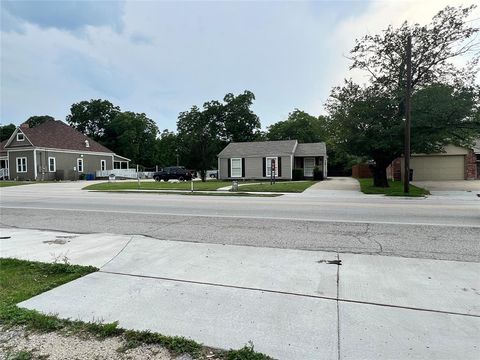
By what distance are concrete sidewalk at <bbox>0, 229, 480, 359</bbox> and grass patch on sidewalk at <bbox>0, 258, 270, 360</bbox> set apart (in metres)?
0.14

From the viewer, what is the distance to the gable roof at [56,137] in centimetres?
3977

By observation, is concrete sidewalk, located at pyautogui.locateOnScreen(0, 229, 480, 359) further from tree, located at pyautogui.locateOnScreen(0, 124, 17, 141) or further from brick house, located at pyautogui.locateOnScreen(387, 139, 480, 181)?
tree, located at pyautogui.locateOnScreen(0, 124, 17, 141)

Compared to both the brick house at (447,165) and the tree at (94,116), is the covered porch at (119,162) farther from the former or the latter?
the brick house at (447,165)

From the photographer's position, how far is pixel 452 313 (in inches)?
140

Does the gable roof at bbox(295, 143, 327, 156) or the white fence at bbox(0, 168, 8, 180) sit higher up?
the gable roof at bbox(295, 143, 327, 156)

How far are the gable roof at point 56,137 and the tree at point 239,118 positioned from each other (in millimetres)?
24180

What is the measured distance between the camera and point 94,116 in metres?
71.1

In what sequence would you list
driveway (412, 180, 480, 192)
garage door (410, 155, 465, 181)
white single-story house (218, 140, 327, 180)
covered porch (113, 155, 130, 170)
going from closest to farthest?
driveway (412, 180, 480, 192), garage door (410, 155, 465, 181), white single-story house (218, 140, 327, 180), covered porch (113, 155, 130, 170)

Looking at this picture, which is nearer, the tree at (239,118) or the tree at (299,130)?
the tree at (299,130)

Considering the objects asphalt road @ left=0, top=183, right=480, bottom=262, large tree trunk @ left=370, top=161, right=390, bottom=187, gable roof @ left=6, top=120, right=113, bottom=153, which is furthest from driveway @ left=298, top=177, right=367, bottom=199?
gable roof @ left=6, top=120, right=113, bottom=153

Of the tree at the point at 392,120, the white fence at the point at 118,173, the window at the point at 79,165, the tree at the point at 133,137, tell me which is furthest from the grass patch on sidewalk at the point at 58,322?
the tree at the point at 133,137

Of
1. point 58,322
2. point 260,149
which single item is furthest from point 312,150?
point 58,322

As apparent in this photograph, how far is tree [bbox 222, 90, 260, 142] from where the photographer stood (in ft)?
206

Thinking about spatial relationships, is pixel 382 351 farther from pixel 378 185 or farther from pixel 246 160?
pixel 246 160
